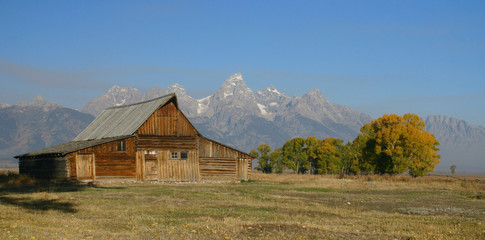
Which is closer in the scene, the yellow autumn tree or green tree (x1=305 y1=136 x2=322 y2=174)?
the yellow autumn tree

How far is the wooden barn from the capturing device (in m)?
49.8

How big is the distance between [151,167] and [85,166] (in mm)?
6888

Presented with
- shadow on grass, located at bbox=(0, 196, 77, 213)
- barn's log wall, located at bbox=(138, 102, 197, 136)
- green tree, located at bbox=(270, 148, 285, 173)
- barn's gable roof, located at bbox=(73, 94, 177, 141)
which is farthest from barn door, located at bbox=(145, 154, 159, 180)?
green tree, located at bbox=(270, 148, 285, 173)

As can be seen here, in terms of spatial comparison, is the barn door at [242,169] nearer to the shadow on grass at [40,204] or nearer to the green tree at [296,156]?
the shadow on grass at [40,204]

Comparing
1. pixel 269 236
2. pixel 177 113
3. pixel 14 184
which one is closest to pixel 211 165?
pixel 177 113

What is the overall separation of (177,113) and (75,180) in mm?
13030

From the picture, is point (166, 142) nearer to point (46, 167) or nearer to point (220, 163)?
point (220, 163)

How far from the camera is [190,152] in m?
55.7

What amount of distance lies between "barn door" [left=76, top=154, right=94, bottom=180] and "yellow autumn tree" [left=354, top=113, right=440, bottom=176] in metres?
46.3

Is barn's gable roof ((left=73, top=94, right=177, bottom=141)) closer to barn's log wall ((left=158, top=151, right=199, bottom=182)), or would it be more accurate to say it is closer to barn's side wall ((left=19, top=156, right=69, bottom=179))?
barn's log wall ((left=158, top=151, right=199, bottom=182))

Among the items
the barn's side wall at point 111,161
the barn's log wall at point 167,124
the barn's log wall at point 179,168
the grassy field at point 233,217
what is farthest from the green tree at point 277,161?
the grassy field at point 233,217

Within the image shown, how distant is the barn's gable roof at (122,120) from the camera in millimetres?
54500

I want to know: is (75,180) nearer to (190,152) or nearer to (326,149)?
(190,152)

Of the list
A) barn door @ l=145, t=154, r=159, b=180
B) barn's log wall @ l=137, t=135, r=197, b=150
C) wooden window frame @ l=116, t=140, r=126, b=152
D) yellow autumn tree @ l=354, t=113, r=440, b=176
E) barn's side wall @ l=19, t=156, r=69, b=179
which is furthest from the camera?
yellow autumn tree @ l=354, t=113, r=440, b=176
